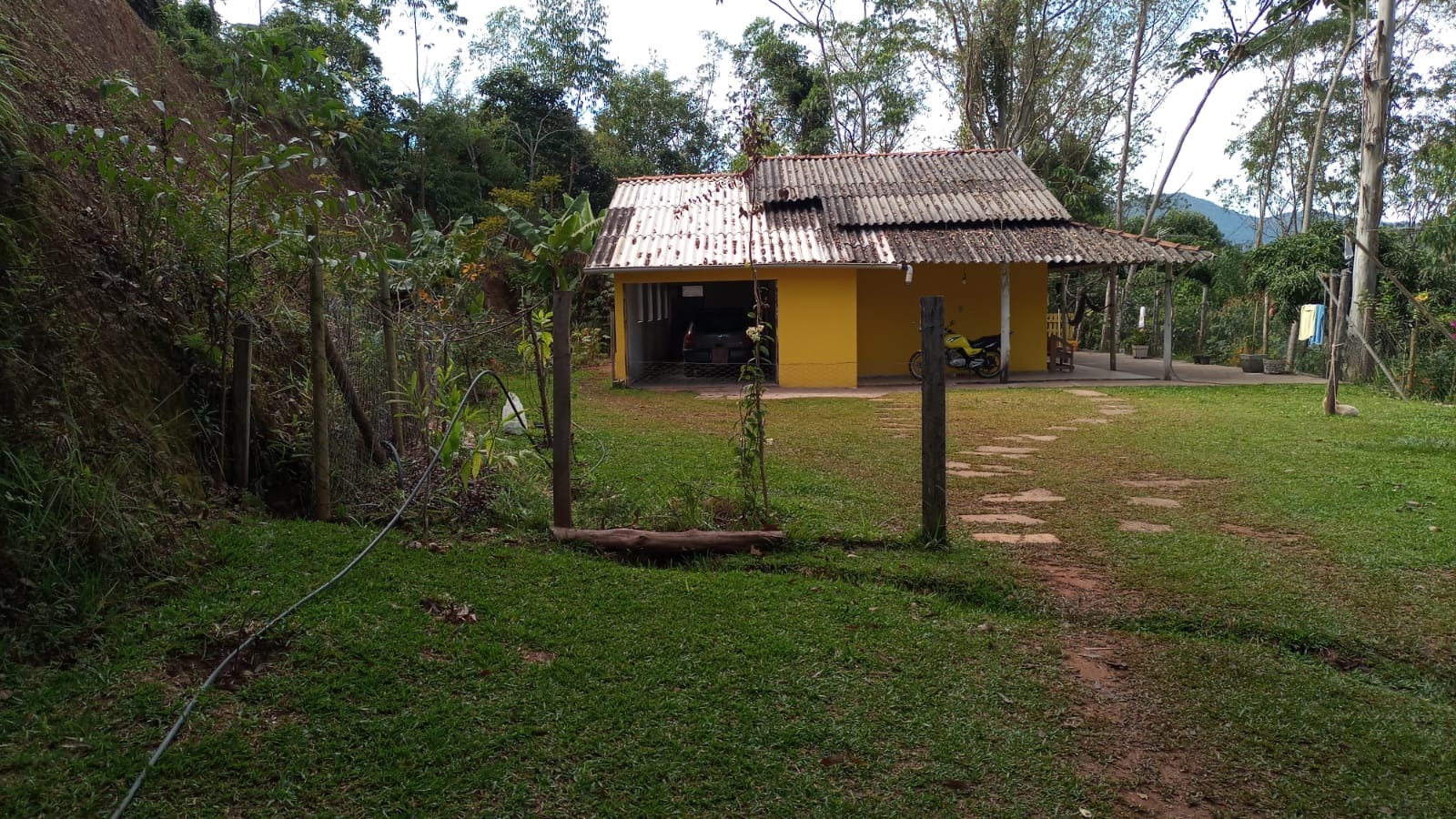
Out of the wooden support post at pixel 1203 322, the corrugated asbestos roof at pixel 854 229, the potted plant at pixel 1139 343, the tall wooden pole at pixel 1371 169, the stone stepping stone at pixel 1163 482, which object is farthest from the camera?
the potted plant at pixel 1139 343

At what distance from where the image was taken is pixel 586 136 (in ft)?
94.2

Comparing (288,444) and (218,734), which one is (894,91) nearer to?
(288,444)

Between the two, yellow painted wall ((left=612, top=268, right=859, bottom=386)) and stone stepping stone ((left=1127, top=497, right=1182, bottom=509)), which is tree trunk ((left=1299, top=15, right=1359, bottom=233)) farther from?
stone stepping stone ((left=1127, top=497, right=1182, bottom=509))

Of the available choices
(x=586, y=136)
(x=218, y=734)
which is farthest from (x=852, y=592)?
(x=586, y=136)

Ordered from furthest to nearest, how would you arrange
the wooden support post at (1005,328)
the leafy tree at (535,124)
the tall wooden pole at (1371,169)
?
the leafy tree at (535,124)
the wooden support post at (1005,328)
the tall wooden pole at (1371,169)

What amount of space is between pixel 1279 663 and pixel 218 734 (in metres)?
3.94

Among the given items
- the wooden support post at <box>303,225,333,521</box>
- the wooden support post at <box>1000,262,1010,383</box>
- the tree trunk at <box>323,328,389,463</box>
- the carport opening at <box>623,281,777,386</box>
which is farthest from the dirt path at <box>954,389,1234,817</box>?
the carport opening at <box>623,281,777,386</box>

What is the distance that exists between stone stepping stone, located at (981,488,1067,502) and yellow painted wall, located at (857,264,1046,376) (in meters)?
10.5

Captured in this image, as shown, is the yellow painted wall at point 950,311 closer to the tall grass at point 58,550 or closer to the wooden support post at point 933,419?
the wooden support post at point 933,419

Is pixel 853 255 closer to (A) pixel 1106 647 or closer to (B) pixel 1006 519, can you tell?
(B) pixel 1006 519

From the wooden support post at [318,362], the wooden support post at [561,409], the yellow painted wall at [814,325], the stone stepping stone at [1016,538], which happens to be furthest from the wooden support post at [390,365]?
the yellow painted wall at [814,325]

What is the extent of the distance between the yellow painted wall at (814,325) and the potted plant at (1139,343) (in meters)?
8.72

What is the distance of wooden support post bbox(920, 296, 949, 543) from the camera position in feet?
16.3

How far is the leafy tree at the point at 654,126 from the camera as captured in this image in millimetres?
29750
